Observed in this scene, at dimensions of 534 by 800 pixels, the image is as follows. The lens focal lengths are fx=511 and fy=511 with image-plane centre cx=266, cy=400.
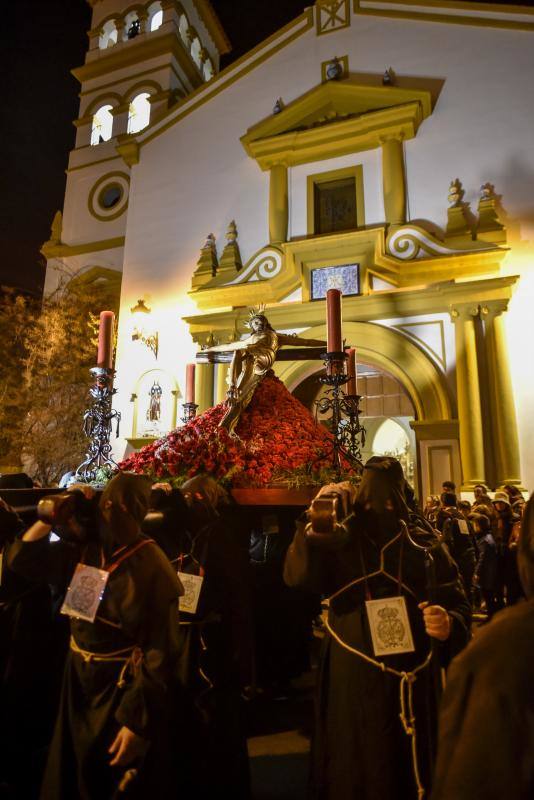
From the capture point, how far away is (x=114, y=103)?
17578mm

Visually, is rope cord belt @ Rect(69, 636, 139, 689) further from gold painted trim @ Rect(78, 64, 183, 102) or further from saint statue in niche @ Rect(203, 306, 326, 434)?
gold painted trim @ Rect(78, 64, 183, 102)

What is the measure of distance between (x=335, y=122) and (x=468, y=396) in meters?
6.58

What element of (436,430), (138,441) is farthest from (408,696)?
(138,441)

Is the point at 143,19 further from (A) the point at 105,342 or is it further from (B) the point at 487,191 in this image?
(A) the point at 105,342

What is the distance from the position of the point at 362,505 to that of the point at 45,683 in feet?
7.65

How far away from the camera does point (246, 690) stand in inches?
132

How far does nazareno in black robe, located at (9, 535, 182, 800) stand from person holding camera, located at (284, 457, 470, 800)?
62 cm

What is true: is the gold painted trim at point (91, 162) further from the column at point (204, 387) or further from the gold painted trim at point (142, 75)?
the column at point (204, 387)

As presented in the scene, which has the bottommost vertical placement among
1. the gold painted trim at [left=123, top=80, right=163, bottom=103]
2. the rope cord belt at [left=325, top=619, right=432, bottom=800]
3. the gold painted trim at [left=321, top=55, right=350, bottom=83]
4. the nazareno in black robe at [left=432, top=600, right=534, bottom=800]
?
the rope cord belt at [left=325, top=619, right=432, bottom=800]

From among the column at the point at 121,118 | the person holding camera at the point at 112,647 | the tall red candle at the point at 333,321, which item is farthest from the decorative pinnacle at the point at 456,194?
the column at the point at 121,118

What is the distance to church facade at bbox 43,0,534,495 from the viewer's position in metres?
9.09

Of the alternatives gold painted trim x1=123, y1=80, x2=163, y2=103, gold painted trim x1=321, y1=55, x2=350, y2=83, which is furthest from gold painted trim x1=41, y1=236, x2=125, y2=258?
gold painted trim x1=321, y1=55, x2=350, y2=83

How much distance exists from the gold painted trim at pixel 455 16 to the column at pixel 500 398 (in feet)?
20.1

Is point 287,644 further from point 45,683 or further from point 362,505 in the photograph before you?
point 362,505
